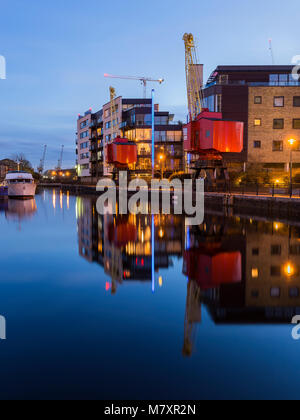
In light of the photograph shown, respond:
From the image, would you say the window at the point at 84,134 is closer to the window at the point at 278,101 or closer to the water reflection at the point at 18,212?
the window at the point at 278,101

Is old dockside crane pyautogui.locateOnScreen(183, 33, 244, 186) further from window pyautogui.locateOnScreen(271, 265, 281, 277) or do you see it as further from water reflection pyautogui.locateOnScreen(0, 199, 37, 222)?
window pyautogui.locateOnScreen(271, 265, 281, 277)

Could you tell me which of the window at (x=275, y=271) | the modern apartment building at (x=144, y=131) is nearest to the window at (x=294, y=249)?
the window at (x=275, y=271)

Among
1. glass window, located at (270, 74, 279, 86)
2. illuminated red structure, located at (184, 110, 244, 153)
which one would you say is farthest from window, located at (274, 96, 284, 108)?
illuminated red structure, located at (184, 110, 244, 153)

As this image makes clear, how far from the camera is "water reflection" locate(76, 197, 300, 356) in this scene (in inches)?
382

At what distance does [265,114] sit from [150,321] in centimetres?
5930

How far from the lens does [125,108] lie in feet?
326

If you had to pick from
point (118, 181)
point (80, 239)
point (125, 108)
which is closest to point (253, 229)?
point (80, 239)

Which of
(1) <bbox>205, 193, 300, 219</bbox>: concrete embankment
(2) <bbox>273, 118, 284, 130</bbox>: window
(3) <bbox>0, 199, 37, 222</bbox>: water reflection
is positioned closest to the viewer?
(1) <bbox>205, 193, 300, 219</bbox>: concrete embankment

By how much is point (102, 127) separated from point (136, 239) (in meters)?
99.3

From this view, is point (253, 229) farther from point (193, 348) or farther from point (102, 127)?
point (102, 127)

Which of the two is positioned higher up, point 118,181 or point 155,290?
point 118,181

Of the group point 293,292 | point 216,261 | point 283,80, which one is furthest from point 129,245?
point 283,80

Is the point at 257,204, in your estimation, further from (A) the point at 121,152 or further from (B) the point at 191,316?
(A) the point at 121,152

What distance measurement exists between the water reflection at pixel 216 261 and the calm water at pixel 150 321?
0.05 m
